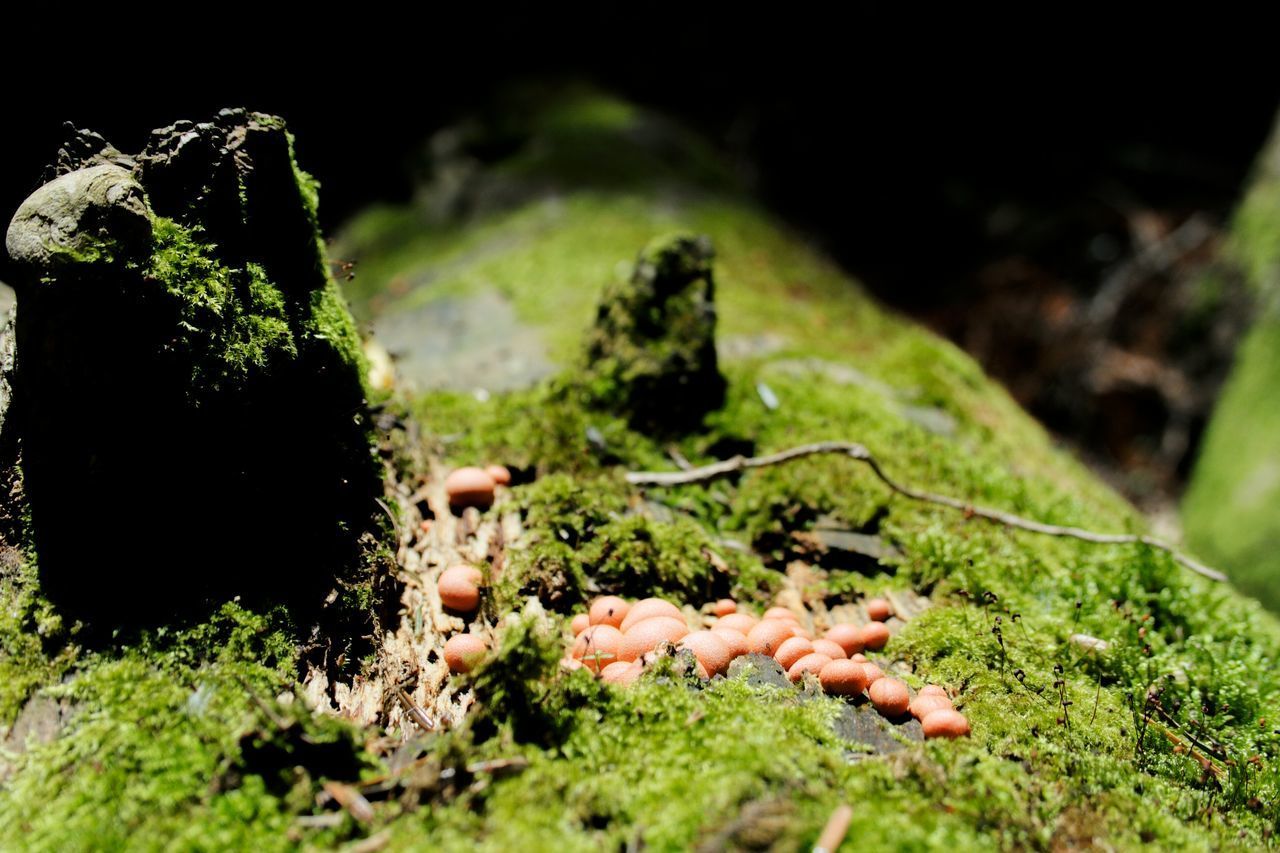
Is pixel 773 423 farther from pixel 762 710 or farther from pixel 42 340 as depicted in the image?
pixel 42 340

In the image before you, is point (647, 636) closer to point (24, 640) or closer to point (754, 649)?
point (754, 649)

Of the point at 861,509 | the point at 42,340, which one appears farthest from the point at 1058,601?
the point at 42,340

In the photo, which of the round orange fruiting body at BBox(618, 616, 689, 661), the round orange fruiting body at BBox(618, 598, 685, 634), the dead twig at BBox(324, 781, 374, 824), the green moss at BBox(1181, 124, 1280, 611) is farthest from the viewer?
the green moss at BBox(1181, 124, 1280, 611)

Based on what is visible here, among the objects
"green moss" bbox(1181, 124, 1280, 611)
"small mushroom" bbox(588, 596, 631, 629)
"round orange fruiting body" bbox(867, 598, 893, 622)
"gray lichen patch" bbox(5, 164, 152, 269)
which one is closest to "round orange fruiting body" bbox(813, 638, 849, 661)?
"round orange fruiting body" bbox(867, 598, 893, 622)

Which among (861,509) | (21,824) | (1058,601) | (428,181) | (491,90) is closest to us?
(21,824)

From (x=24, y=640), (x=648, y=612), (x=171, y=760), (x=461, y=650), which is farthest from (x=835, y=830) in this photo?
(x=24, y=640)

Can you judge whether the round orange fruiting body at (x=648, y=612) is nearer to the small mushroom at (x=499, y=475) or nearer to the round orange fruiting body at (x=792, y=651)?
the round orange fruiting body at (x=792, y=651)

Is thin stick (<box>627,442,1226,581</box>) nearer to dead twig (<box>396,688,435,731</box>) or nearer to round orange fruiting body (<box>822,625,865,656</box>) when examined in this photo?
round orange fruiting body (<box>822,625,865,656</box>)
